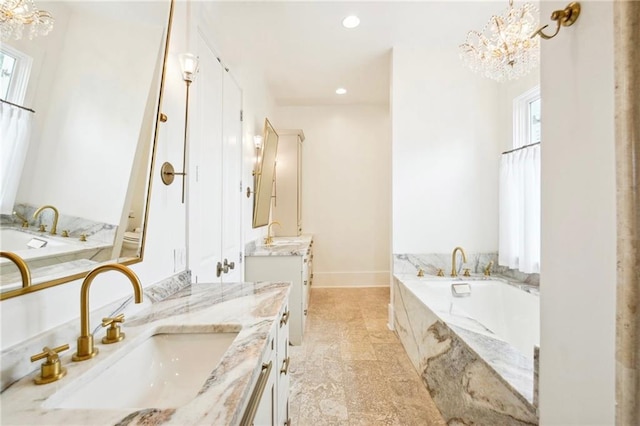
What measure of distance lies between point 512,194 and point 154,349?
3.06 m

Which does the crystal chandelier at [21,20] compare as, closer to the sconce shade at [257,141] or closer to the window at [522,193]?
the sconce shade at [257,141]

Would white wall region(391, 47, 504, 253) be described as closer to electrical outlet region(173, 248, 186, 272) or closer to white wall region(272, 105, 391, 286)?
white wall region(272, 105, 391, 286)

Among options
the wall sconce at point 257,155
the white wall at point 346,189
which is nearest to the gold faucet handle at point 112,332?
the wall sconce at point 257,155

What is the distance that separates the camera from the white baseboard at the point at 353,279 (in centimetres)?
473

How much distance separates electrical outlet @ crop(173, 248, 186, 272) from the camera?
1.54 meters

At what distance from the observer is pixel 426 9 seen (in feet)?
A: 7.95

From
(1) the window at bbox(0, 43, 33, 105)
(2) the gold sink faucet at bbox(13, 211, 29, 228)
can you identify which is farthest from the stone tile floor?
(1) the window at bbox(0, 43, 33, 105)

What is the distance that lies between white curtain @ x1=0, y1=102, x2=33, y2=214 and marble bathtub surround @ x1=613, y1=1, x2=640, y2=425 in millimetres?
1340

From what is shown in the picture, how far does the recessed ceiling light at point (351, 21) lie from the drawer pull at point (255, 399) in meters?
2.77

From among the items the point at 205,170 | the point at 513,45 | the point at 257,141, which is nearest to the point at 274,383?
the point at 205,170

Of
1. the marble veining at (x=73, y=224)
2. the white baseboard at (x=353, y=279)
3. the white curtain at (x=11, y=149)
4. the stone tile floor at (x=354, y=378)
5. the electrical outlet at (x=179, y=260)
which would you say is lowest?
the stone tile floor at (x=354, y=378)

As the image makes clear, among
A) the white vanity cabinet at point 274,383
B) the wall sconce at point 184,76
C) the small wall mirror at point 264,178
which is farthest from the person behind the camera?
the small wall mirror at point 264,178

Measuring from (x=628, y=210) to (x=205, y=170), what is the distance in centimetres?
202

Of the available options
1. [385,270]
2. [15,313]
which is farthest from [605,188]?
[385,270]
